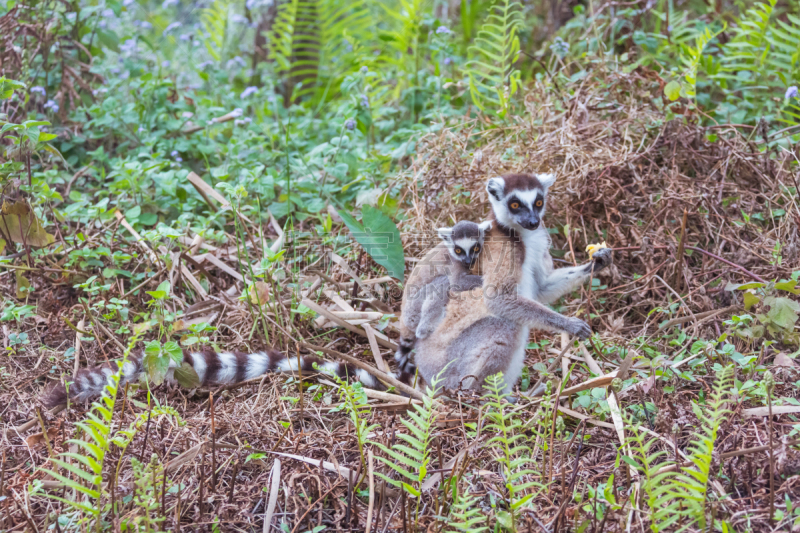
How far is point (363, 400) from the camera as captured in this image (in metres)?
2.74

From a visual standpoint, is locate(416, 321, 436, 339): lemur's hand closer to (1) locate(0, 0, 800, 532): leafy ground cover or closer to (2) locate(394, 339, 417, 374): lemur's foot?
(2) locate(394, 339, 417, 374): lemur's foot

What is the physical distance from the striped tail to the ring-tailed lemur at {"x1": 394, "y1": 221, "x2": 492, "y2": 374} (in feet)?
1.28

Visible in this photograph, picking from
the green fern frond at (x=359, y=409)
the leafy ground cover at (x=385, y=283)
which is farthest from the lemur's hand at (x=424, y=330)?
the green fern frond at (x=359, y=409)

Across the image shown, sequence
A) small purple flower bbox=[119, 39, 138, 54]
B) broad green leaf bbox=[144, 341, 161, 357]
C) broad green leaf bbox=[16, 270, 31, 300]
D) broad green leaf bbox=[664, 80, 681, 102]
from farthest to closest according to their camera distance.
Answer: small purple flower bbox=[119, 39, 138, 54], broad green leaf bbox=[664, 80, 681, 102], broad green leaf bbox=[16, 270, 31, 300], broad green leaf bbox=[144, 341, 161, 357]

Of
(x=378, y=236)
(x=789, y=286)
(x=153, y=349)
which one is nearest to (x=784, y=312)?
(x=789, y=286)

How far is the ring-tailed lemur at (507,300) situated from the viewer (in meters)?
3.48

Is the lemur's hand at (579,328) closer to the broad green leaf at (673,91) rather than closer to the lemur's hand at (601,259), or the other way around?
the lemur's hand at (601,259)

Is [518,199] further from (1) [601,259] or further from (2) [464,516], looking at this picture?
(2) [464,516]

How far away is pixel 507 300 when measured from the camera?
11.8 ft

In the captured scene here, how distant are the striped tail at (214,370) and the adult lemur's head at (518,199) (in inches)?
50.0

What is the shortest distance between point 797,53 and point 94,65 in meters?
5.99

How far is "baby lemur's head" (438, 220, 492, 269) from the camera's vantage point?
373 centimetres

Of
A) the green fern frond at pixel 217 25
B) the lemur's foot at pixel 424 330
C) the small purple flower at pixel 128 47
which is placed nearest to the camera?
the lemur's foot at pixel 424 330

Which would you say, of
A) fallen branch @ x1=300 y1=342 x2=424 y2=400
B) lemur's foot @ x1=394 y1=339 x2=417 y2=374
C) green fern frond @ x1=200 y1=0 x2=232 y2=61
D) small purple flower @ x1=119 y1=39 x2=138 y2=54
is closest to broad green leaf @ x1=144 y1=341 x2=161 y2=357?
fallen branch @ x1=300 y1=342 x2=424 y2=400
